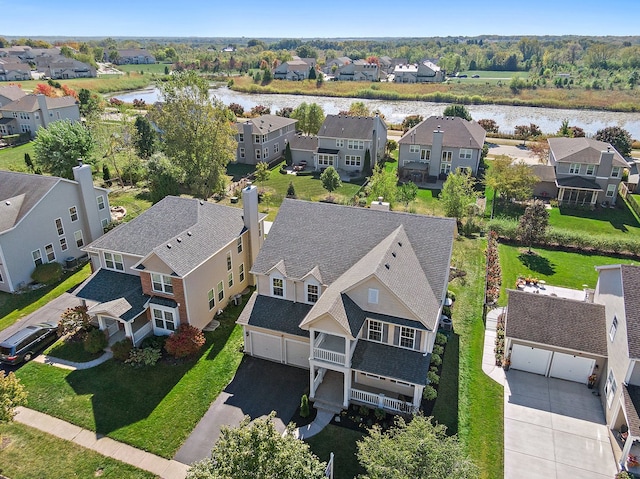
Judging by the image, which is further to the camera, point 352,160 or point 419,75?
point 419,75

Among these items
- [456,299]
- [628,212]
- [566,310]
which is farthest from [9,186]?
[628,212]

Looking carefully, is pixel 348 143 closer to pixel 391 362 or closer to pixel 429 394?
pixel 391 362

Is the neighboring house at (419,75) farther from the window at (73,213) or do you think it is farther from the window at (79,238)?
the window at (79,238)

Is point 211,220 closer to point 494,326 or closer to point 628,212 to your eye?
point 494,326

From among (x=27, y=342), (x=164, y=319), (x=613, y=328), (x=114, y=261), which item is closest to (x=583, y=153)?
(x=613, y=328)

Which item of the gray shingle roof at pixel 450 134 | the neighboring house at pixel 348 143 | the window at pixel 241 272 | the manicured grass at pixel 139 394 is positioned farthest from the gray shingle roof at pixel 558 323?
the neighboring house at pixel 348 143

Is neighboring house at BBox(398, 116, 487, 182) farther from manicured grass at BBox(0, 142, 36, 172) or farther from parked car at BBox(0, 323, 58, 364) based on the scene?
manicured grass at BBox(0, 142, 36, 172)
